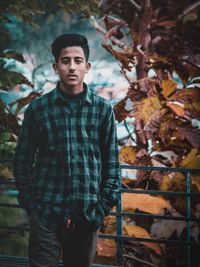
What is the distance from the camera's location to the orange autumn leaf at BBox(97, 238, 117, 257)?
2.72m

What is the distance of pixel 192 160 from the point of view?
2693 millimetres

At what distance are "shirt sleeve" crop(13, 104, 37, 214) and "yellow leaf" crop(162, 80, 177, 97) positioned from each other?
3.84ft

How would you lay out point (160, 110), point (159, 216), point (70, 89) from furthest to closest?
point (160, 110) → point (159, 216) → point (70, 89)

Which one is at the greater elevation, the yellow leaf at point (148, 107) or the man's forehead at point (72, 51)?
the man's forehead at point (72, 51)

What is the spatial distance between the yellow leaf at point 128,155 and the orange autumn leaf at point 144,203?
32 centimetres

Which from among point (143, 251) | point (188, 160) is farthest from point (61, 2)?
point (143, 251)

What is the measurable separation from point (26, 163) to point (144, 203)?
1.05 meters

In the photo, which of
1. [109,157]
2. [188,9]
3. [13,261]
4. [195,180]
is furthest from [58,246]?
[188,9]

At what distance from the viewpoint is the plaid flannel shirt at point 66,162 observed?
1.86 m

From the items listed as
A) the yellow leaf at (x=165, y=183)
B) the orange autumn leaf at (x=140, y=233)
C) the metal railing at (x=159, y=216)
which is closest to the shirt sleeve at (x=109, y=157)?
the metal railing at (x=159, y=216)

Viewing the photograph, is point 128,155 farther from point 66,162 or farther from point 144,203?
point 66,162

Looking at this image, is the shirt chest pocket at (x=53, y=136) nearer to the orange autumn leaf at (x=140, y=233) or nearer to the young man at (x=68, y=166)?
the young man at (x=68, y=166)

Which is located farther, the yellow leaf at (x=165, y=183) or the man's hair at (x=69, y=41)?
the yellow leaf at (x=165, y=183)

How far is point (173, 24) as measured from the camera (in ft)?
9.65
